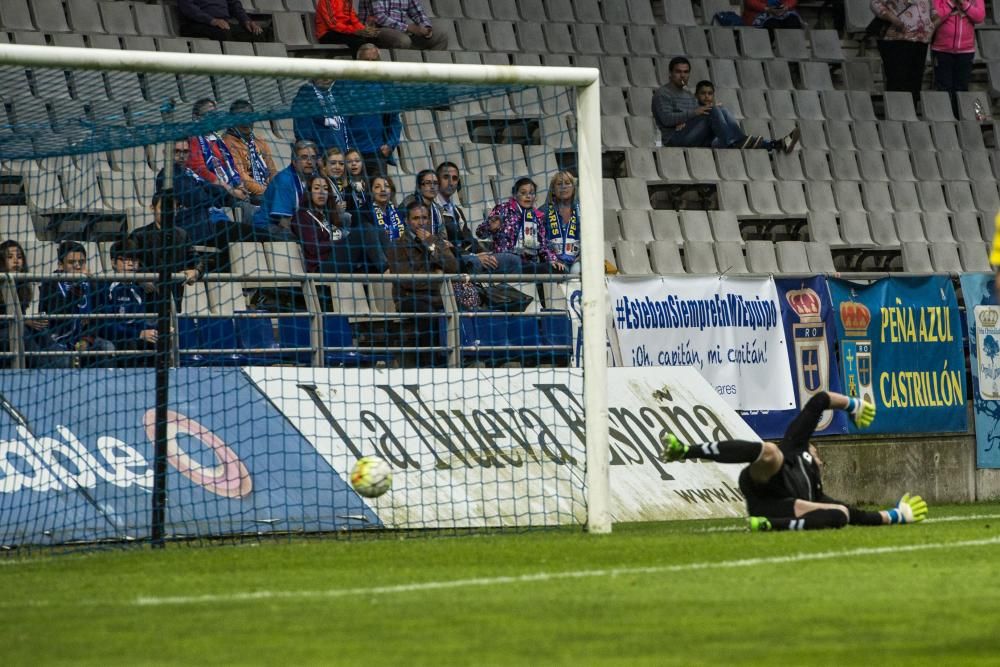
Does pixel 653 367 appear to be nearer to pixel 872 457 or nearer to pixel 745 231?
pixel 872 457

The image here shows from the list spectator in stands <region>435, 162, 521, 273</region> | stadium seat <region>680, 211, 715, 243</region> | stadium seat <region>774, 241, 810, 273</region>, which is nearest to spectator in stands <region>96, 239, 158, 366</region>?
spectator in stands <region>435, 162, 521, 273</region>

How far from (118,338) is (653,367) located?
12.7 feet

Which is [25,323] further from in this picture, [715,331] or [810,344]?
[810,344]

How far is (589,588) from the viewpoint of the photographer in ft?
22.7

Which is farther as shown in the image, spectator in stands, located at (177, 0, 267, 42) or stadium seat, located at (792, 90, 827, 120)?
stadium seat, located at (792, 90, 827, 120)

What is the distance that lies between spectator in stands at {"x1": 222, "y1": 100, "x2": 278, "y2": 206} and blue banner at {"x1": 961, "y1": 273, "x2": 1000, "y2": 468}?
598cm

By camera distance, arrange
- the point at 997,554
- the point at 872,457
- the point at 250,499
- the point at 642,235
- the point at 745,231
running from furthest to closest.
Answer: the point at 745,231, the point at 642,235, the point at 872,457, the point at 250,499, the point at 997,554

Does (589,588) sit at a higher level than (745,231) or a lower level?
lower

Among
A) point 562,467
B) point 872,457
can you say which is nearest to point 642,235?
point 872,457

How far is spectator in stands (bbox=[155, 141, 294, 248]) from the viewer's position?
10992 millimetres

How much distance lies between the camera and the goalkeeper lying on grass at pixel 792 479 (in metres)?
9.80

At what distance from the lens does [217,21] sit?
1533 cm

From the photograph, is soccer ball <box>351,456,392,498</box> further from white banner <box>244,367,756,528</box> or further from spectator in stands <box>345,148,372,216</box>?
spectator in stands <box>345,148,372,216</box>

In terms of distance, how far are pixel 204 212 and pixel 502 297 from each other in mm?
2244
